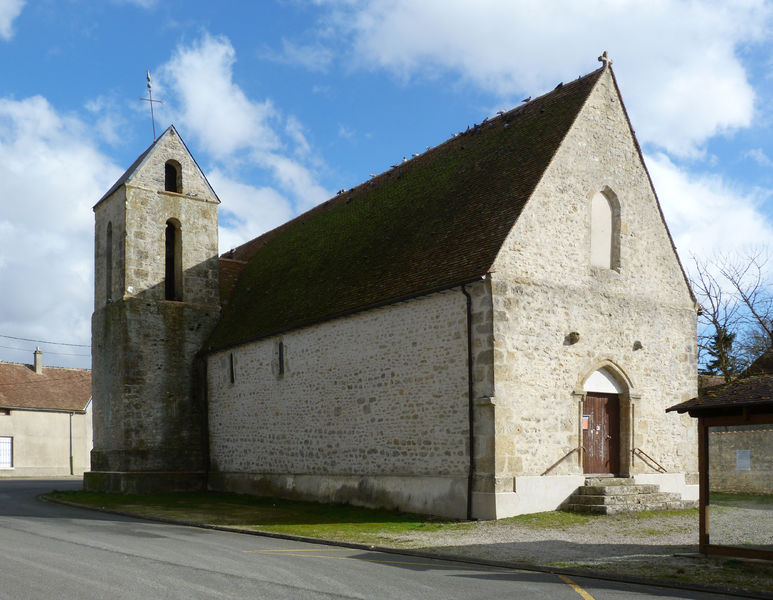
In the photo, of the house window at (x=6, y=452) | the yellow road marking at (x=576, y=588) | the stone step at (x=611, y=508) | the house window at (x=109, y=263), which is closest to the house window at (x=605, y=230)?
the stone step at (x=611, y=508)

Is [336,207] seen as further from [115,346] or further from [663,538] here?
[663,538]

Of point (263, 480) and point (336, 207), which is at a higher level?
point (336, 207)

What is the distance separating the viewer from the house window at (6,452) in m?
40.7

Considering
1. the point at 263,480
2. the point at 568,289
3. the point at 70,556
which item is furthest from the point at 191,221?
the point at 70,556

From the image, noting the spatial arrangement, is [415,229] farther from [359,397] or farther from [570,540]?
[570,540]

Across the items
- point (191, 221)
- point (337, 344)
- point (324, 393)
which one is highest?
point (191, 221)

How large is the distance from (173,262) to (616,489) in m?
17.1

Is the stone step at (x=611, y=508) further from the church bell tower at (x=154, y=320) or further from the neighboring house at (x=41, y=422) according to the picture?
the neighboring house at (x=41, y=422)

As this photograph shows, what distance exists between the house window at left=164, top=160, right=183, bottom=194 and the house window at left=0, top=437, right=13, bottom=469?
67.4 feet

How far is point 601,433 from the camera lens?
18.2 meters

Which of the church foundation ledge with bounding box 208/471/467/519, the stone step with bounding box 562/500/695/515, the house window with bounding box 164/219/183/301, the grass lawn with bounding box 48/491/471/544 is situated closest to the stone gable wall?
the church foundation ledge with bounding box 208/471/467/519

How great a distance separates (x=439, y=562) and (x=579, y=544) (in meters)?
2.82

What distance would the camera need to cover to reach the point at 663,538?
13.6 metres

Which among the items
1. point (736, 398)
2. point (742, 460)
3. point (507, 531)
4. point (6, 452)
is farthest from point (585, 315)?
point (6, 452)
